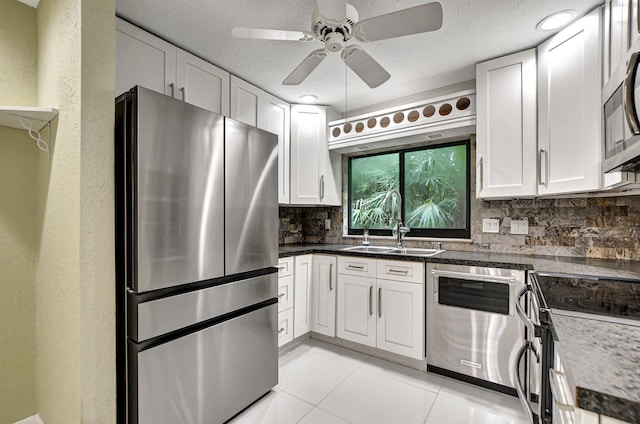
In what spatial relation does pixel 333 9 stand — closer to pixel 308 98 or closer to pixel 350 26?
pixel 350 26

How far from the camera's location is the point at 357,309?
8.72 feet

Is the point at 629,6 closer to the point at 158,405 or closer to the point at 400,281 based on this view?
the point at 400,281

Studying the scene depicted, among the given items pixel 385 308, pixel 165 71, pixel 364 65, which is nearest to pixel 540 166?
pixel 364 65

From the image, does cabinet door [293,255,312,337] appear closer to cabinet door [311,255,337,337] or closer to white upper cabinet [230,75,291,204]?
cabinet door [311,255,337,337]

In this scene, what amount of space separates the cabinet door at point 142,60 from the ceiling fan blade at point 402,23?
1387mm

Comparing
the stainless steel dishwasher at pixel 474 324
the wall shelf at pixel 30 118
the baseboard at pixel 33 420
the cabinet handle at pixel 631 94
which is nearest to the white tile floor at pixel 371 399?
the stainless steel dishwasher at pixel 474 324

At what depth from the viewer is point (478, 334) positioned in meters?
2.11

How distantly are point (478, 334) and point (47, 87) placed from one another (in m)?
3.03

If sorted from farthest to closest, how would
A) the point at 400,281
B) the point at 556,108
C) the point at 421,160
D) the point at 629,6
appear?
1. the point at 421,160
2. the point at 400,281
3. the point at 556,108
4. the point at 629,6

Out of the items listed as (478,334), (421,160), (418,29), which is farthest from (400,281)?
(418,29)

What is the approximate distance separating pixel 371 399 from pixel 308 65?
7.24ft

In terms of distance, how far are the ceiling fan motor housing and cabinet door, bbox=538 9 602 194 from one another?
147cm

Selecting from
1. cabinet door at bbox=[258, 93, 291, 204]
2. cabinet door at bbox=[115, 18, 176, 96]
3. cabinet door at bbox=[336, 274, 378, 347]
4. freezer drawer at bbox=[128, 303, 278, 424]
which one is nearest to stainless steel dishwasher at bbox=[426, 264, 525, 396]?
cabinet door at bbox=[336, 274, 378, 347]

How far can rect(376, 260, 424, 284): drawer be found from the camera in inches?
92.2
